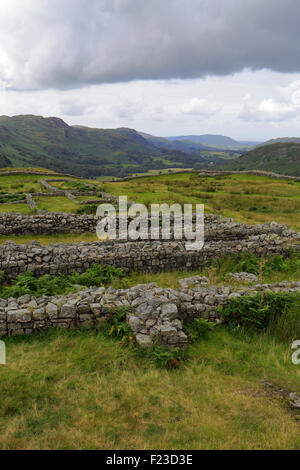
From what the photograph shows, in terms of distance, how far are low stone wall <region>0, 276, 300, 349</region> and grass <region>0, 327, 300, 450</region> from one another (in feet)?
1.23

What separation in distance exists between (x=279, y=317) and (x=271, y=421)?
3538mm

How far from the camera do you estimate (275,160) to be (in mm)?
164625

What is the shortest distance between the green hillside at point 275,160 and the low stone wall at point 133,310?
13557cm

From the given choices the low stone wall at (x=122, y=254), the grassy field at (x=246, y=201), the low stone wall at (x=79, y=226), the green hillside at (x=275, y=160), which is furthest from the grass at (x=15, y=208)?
the green hillside at (x=275, y=160)

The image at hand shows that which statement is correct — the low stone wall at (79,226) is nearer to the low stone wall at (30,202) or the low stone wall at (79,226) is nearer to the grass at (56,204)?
the grass at (56,204)

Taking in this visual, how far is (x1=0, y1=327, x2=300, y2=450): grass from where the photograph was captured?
5000mm

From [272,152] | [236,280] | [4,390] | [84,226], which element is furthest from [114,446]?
[272,152]

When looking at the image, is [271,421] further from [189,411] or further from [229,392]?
[189,411]

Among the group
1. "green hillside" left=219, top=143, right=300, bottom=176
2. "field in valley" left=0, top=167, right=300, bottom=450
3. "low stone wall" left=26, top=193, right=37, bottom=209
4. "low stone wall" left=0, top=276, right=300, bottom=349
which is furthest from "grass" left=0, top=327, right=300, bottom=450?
"green hillside" left=219, top=143, right=300, bottom=176

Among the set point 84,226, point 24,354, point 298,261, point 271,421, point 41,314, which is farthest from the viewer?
point 84,226

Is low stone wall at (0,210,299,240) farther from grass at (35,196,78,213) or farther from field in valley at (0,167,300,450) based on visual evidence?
field in valley at (0,167,300,450)

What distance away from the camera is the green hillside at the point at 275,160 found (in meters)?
142

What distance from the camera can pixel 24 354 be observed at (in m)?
6.86

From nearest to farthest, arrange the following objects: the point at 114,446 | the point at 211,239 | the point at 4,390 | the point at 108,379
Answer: the point at 114,446 < the point at 4,390 < the point at 108,379 < the point at 211,239
